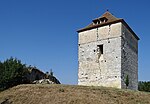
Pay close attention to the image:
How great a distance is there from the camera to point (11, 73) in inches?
1146

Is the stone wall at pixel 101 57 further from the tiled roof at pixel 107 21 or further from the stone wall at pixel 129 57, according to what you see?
the stone wall at pixel 129 57

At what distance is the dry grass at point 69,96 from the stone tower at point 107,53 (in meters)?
5.27

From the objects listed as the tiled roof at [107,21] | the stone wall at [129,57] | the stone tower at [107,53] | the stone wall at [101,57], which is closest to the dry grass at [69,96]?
the stone wall at [101,57]

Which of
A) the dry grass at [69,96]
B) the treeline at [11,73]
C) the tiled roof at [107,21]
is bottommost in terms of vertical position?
the dry grass at [69,96]

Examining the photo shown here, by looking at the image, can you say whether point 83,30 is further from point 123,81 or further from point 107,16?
point 123,81

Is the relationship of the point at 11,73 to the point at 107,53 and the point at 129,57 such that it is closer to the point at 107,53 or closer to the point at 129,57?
the point at 107,53

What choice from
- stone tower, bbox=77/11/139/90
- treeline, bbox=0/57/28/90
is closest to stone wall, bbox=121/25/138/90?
stone tower, bbox=77/11/139/90

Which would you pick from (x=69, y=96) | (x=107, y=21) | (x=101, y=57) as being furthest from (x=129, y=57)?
(x=69, y=96)

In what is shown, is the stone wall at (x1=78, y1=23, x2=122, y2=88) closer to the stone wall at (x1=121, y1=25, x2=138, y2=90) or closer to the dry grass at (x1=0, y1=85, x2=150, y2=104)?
the stone wall at (x1=121, y1=25, x2=138, y2=90)

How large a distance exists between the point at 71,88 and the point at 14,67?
9846 mm

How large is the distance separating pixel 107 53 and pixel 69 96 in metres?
9.74

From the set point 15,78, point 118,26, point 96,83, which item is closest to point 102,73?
point 96,83

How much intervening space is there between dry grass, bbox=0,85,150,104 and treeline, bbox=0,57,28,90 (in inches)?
215

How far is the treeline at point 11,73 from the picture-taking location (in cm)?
2858
